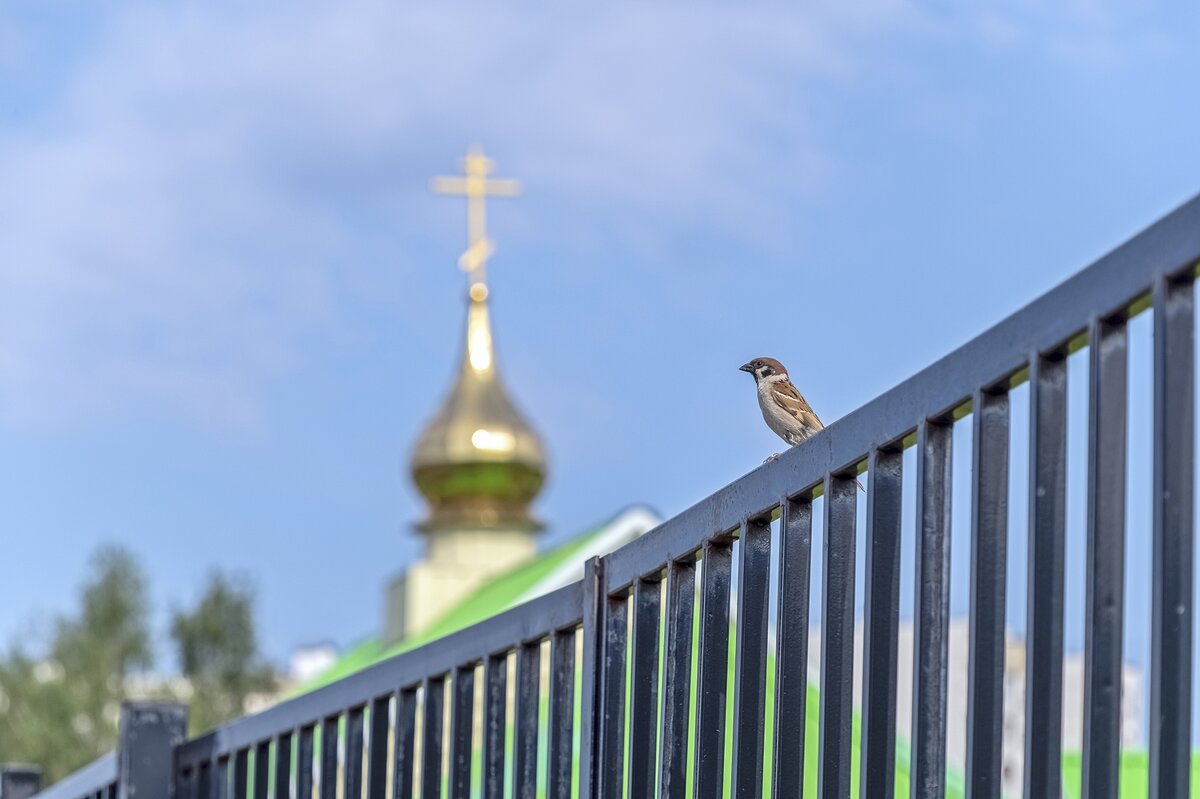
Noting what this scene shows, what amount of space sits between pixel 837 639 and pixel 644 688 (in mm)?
719

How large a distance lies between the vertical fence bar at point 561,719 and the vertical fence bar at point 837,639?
0.99 meters

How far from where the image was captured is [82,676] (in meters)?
45.2

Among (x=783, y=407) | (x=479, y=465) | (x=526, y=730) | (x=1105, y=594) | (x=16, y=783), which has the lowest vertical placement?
(x=1105, y=594)

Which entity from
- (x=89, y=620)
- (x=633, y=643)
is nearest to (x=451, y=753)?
(x=633, y=643)

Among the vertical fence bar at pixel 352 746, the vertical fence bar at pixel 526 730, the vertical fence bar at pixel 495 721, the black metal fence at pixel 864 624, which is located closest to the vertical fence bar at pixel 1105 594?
the black metal fence at pixel 864 624

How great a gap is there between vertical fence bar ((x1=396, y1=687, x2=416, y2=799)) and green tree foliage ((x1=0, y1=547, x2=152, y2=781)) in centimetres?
3780

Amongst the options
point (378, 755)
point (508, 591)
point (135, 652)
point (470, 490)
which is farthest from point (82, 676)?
point (378, 755)

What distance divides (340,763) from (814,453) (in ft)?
6.85

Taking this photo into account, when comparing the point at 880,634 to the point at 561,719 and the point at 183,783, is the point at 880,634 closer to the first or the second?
the point at 561,719

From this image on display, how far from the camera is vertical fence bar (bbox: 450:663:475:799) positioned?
14.7 ft

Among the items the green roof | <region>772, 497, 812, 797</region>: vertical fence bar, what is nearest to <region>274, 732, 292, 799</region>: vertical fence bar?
<region>772, 497, 812, 797</region>: vertical fence bar

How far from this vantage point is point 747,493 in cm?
364

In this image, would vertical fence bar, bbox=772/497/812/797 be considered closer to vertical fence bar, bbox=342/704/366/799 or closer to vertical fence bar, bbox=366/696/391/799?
vertical fence bar, bbox=366/696/391/799

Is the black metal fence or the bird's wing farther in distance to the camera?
the bird's wing
